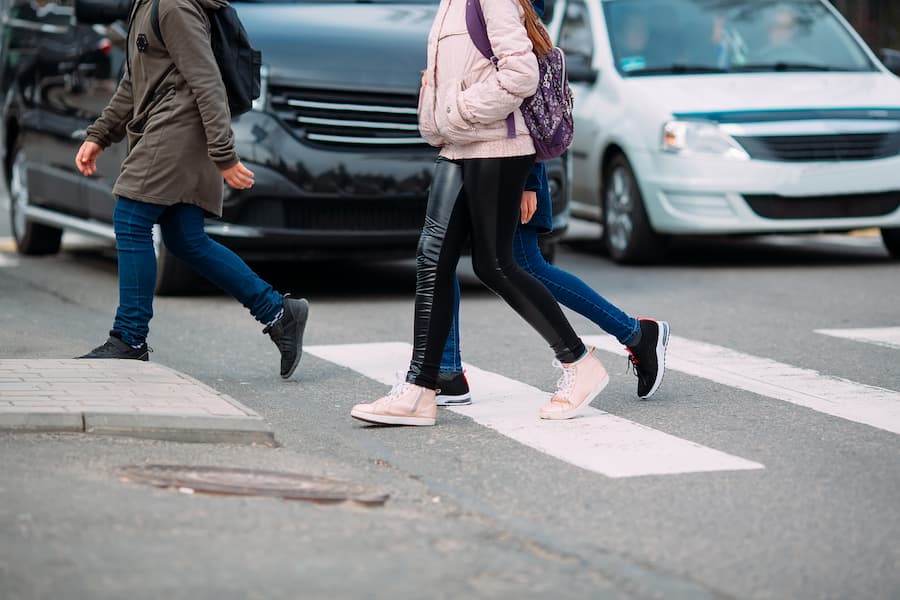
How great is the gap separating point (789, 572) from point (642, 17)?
28.8 ft

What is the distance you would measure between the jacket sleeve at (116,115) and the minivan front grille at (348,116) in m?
2.32

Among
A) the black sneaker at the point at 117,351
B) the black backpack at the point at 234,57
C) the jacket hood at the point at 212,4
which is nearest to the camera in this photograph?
the jacket hood at the point at 212,4

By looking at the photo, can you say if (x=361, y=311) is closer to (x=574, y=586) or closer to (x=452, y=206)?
(x=452, y=206)

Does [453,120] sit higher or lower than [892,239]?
higher

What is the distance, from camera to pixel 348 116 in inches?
376

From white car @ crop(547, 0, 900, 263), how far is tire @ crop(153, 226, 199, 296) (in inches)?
134

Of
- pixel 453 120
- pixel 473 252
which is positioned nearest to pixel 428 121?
pixel 453 120

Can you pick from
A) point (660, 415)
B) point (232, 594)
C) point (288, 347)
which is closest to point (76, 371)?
point (288, 347)

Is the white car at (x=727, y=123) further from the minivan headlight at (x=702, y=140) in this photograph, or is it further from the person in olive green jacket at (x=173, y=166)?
the person in olive green jacket at (x=173, y=166)

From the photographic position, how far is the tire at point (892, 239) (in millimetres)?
12281

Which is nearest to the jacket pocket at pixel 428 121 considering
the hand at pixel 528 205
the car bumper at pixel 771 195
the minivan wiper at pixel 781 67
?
the hand at pixel 528 205

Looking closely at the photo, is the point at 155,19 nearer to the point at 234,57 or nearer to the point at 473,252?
the point at 234,57

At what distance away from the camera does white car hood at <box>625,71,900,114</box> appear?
11562 mm

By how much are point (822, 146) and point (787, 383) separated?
4726 millimetres
